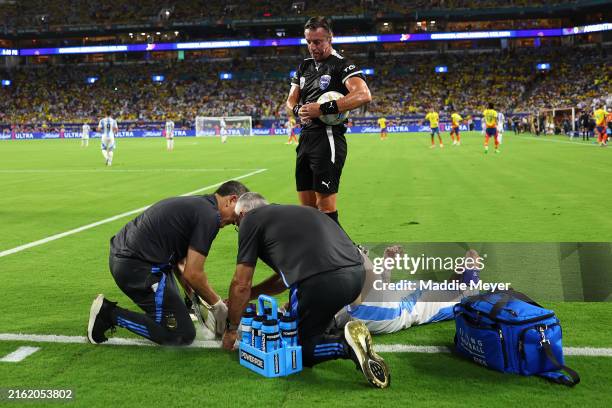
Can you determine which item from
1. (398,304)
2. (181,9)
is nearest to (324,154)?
(398,304)

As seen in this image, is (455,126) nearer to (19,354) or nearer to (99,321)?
(99,321)

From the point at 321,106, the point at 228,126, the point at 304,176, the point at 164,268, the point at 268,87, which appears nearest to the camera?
the point at 164,268

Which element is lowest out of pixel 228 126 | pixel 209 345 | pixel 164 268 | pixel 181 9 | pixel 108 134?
pixel 209 345

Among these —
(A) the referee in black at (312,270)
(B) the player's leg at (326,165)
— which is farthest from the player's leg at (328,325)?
(B) the player's leg at (326,165)

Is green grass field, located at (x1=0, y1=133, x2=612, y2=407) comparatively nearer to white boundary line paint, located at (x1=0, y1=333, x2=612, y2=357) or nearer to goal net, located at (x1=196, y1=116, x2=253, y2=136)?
white boundary line paint, located at (x1=0, y1=333, x2=612, y2=357)

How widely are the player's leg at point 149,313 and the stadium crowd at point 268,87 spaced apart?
63.1 meters

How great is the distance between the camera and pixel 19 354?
4613mm

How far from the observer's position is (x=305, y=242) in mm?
4148

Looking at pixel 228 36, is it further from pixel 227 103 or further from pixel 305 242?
pixel 305 242

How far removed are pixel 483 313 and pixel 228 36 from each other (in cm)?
8040

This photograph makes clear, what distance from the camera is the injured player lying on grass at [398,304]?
16.1ft

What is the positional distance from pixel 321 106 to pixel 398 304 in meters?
1.99

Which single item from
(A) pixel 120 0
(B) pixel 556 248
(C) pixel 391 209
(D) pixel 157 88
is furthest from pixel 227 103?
(B) pixel 556 248

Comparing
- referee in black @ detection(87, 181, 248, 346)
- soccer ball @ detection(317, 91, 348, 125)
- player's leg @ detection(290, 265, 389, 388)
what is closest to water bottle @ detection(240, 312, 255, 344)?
player's leg @ detection(290, 265, 389, 388)
